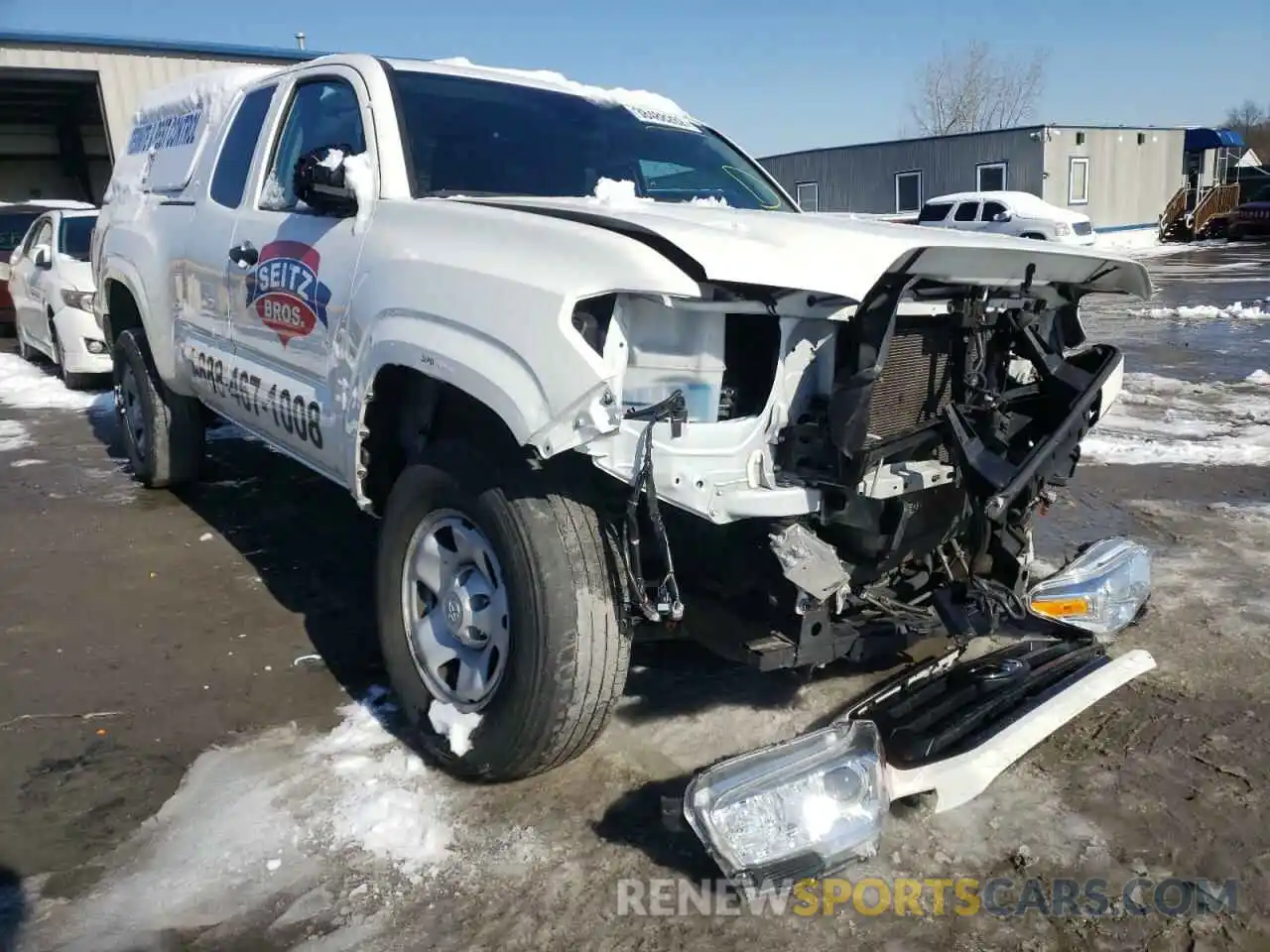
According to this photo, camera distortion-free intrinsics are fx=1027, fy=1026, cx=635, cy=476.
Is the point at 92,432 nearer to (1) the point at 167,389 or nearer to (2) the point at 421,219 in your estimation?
(1) the point at 167,389

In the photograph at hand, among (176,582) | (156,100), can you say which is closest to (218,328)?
(176,582)

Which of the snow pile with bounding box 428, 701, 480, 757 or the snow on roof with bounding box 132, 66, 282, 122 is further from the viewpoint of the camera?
the snow on roof with bounding box 132, 66, 282, 122

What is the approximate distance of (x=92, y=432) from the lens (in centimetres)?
797

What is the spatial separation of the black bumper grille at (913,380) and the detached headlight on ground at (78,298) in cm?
877

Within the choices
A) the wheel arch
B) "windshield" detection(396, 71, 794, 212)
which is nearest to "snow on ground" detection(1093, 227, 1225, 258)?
"windshield" detection(396, 71, 794, 212)

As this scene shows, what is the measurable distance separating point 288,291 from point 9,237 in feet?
42.0

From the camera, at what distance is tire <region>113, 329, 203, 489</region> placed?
5691 millimetres

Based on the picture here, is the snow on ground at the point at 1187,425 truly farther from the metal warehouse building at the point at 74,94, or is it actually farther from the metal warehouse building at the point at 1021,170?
the metal warehouse building at the point at 1021,170

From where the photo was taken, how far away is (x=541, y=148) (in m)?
3.73

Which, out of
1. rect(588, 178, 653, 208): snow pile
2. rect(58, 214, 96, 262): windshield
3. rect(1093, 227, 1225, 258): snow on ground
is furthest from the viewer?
rect(1093, 227, 1225, 258): snow on ground

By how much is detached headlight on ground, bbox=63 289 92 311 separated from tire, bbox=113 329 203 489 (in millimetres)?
3737

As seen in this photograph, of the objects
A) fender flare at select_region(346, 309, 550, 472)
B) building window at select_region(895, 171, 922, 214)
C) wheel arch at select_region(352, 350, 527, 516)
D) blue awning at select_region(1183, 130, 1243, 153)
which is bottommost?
→ wheel arch at select_region(352, 350, 527, 516)

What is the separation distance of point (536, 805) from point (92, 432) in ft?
21.4

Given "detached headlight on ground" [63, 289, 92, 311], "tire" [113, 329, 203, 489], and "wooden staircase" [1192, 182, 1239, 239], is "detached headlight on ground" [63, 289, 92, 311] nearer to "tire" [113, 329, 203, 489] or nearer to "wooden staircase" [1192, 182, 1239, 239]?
"tire" [113, 329, 203, 489]
